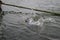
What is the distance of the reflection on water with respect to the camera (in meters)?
1.84

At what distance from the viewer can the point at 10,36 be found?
74.2 inches

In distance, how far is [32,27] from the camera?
2.08m

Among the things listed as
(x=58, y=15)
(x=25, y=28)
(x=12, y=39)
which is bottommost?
(x=12, y=39)

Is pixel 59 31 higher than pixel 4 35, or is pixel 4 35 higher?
pixel 59 31

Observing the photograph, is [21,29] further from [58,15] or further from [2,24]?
[58,15]

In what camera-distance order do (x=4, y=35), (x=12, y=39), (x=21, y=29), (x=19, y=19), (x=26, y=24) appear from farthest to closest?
1. (x=19, y=19)
2. (x=26, y=24)
3. (x=21, y=29)
4. (x=4, y=35)
5. (x=12, y=39)

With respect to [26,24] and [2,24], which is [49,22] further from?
[2,24]

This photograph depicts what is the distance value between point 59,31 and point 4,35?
2.76ft

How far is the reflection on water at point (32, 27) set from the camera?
72.5 inches

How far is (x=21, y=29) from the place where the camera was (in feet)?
6.78

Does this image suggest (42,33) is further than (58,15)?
No

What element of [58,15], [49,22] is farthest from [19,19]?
[58,15]

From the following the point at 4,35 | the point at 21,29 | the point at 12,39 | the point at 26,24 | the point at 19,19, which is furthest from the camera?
the point at 19,19

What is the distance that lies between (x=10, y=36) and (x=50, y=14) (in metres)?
1.04
